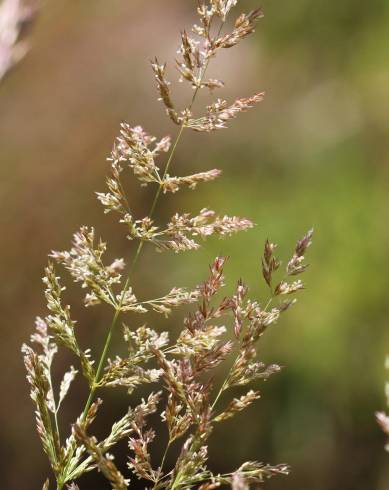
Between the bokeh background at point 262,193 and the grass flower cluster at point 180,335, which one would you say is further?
the bokeh background at point 262,193

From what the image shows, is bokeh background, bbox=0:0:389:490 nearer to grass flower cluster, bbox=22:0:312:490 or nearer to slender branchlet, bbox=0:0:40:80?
slender branchlet, bbox=0:0:40:80

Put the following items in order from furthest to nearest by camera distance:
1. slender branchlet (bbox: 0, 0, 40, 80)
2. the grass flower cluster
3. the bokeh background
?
the bokeh background
slender branchlet (bbox: 0, 0, 40, 80)
the grass flower cluster


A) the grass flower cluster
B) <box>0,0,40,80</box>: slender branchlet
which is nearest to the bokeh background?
<box>0,0,40,80</box>: slender branchlet

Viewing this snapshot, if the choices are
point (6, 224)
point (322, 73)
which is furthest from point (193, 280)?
point (322, 73)

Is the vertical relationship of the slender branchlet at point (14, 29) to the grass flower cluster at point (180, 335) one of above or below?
above

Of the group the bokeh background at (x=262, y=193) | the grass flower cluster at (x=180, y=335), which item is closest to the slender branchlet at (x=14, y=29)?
the grass flower cluster at (x=180, y=335)

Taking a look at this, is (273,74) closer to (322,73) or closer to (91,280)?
(322,73)

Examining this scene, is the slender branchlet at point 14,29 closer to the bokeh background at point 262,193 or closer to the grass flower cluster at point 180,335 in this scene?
the grass flower cluster at point 180,335

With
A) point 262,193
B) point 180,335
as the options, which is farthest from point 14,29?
point 262,193
